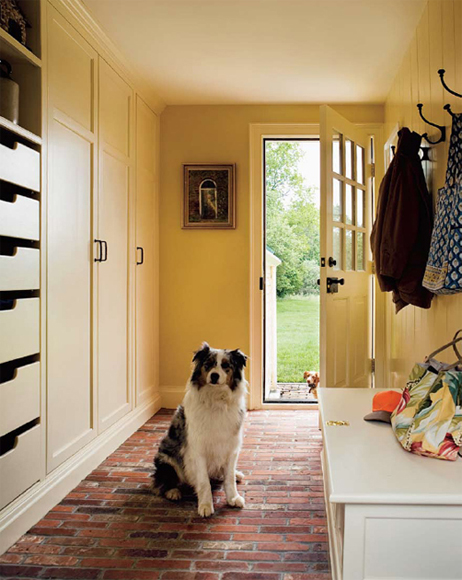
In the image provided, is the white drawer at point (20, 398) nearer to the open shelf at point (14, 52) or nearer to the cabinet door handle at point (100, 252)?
the cabinet door handle at point (100, 252)

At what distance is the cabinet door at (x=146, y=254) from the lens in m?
3.67

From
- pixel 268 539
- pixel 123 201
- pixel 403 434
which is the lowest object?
pixel 268 539

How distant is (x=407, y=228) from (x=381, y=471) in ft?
4.43

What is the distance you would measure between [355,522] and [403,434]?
0.39 m

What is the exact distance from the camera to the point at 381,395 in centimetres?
189

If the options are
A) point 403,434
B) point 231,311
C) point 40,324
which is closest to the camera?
point 403,434

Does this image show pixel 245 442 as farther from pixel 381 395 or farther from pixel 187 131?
pixel 187 131

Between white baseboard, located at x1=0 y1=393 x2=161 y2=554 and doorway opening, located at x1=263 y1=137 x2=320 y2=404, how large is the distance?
3355 mm

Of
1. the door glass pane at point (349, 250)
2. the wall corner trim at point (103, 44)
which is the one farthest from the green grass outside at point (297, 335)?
the wall corner trim at point (103, 44)

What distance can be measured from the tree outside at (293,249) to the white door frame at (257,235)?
2280 millimetres

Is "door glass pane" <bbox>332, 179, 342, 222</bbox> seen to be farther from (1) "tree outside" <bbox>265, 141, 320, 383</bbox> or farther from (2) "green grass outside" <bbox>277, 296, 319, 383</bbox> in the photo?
(2) "green grass outside" <bbox>277, 296, 319, 383</bbox>

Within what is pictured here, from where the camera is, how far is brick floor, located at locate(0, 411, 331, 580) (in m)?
1.81

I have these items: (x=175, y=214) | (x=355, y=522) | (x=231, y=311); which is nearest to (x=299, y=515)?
(x=355, y=522)

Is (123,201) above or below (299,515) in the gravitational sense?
above
